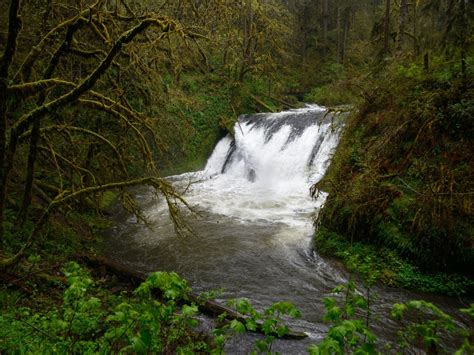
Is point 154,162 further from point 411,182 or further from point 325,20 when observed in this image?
point 325,20

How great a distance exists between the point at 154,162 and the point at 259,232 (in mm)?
3900

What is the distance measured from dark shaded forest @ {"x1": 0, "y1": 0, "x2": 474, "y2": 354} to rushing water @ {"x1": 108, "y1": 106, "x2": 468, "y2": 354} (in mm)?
601

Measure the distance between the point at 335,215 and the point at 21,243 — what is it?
5892mm

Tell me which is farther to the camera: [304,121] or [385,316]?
[304,121]

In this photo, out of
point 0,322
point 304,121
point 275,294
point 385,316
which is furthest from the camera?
point 304,121

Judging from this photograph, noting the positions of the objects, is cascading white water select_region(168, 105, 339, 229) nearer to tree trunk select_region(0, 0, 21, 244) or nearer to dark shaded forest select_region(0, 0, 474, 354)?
dark shaded forest select_region(0, 0, 474, 354)

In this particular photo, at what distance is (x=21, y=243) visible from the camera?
18.5ft

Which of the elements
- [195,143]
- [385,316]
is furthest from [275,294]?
[195,143]

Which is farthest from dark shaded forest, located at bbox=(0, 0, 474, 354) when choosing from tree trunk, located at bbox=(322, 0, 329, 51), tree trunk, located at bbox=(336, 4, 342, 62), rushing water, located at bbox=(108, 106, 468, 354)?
tree trunk, located at bbox=(322, 0, 329, 51)

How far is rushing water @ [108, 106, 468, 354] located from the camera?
20.4ft

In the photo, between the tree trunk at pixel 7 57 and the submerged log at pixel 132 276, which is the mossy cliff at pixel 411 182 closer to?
the submerged log at pixel 132 276

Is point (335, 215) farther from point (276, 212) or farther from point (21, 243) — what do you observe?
point (21, 243)

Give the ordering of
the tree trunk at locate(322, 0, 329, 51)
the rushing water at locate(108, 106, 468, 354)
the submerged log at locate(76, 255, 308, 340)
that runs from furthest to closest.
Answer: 1. the tree trunk at locate(322, 0, 329, 51)
2. the rushing water at locate(108, 106, 468, 354)
3. the submerged log at locate(76, 255, 308, 340)

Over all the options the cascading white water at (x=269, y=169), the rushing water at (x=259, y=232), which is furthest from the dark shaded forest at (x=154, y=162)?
the cascading white water at (x=269, y=169)
